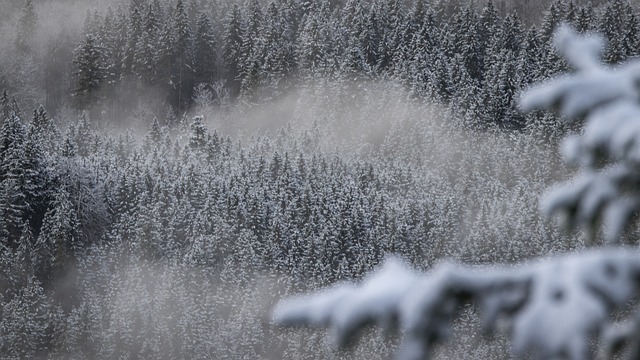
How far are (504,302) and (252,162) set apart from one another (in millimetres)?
66740

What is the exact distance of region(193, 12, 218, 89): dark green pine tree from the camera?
95.8m

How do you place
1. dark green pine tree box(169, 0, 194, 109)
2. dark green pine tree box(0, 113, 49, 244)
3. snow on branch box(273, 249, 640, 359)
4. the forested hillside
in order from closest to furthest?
snow on branch box(273, 249, 640, 359)
the forested hillside
dark green pine tree box(0, 113, 49, 244)
dark green pine tree box(169, 0, 194, 109)

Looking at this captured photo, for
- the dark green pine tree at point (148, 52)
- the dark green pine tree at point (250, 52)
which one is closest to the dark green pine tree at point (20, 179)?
the dark green pine tree at point (148, 52)

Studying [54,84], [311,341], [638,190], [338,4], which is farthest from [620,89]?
[338,4]

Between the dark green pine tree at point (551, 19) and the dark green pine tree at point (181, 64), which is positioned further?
the dark green pine tree at point (551, 19)

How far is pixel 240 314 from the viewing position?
5628 centimetres

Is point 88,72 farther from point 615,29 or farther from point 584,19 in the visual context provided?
point 615,29

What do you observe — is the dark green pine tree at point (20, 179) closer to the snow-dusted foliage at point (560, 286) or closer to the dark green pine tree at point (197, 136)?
the dark green pine tree at point (197, 136)

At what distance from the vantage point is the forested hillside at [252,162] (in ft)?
185

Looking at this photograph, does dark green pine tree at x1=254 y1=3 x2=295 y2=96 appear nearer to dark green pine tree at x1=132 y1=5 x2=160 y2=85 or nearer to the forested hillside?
the forested hillside

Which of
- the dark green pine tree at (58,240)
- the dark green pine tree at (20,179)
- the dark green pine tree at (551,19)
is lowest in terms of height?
the dark green pine tree at (58,240)

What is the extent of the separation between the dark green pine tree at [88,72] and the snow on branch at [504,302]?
297 feet

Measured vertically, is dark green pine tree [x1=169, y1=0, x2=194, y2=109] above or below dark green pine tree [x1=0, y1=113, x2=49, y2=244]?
above

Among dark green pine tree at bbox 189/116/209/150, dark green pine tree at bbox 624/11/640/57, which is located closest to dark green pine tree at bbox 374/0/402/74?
dark green pine tree at bbox 189/116/209/150
